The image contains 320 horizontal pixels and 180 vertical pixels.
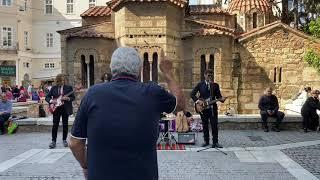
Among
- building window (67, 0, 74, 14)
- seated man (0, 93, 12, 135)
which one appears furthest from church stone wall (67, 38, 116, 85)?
building window (67, 0, 74, 14)

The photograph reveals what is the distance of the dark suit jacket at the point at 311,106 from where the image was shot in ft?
48.8

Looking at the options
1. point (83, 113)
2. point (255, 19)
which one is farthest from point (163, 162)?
point (255, 19)

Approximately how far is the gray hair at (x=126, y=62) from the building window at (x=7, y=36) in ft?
151

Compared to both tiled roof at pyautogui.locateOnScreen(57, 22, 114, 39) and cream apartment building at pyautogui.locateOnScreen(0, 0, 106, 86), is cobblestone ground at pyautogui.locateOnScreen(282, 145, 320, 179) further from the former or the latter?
cream apartment building at pyautogui.locateOnScreen(0, 0, 106, 86)

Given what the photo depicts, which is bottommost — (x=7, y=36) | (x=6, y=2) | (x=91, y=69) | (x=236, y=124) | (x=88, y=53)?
(x=236, y=124)

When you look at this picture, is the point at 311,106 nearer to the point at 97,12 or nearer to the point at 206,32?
the point at 206,32

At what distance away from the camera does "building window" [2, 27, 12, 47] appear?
154 ft

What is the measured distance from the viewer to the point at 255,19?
28734 millimetres

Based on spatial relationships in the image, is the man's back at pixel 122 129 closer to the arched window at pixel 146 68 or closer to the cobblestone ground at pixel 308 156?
the cobblestone ground at pixel 308 156

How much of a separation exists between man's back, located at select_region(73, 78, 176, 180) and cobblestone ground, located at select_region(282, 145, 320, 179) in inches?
217

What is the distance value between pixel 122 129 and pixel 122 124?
0.12 feet

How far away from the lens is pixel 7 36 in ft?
155

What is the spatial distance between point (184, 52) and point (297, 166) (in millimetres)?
13274

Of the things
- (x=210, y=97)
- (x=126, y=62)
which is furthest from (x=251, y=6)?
(x=126, y=62)
